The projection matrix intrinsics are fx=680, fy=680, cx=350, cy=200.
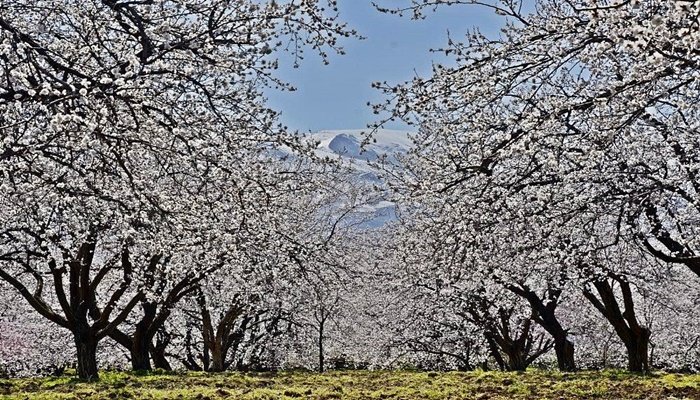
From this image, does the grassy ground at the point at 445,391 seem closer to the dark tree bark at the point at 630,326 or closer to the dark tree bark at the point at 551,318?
the dark tree bark at the point at 630,326

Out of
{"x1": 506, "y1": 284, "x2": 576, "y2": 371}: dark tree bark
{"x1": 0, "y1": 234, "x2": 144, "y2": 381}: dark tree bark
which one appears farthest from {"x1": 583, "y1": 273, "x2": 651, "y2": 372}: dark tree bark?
{"x1": 0, "y1": 234, "x2": 144, "y2": 381}: dark tree bark

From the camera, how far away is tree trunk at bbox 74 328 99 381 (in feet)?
45.4

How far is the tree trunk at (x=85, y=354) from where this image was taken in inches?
545

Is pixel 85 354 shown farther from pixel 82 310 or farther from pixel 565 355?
pixel 565 355

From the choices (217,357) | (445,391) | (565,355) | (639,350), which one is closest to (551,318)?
(565,355)

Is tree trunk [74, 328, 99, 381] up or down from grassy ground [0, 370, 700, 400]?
up

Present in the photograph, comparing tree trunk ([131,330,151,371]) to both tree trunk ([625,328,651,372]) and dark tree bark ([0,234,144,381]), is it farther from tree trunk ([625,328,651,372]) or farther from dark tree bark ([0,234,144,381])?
tree trunk ([625,328,651,372])

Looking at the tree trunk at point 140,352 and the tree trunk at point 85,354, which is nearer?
the tree trunk at point 85,354

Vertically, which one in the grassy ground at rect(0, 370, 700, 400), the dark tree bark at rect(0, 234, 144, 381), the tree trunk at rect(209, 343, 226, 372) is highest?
the dark tree bark at rect(0, 234, 144, 381)

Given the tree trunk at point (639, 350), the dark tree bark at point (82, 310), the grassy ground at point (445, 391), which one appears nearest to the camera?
the grassy ground at point (445, 391)

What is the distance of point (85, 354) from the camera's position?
1397cm

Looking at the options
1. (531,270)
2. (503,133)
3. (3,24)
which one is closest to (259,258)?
(531,270)

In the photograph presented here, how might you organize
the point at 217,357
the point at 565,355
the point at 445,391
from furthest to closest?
the point at 217,357 < the point at 565,355 < the point at 445,391

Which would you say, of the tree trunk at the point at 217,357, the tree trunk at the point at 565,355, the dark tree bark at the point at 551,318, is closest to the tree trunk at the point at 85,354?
the tree trunk at the point at 217,357
